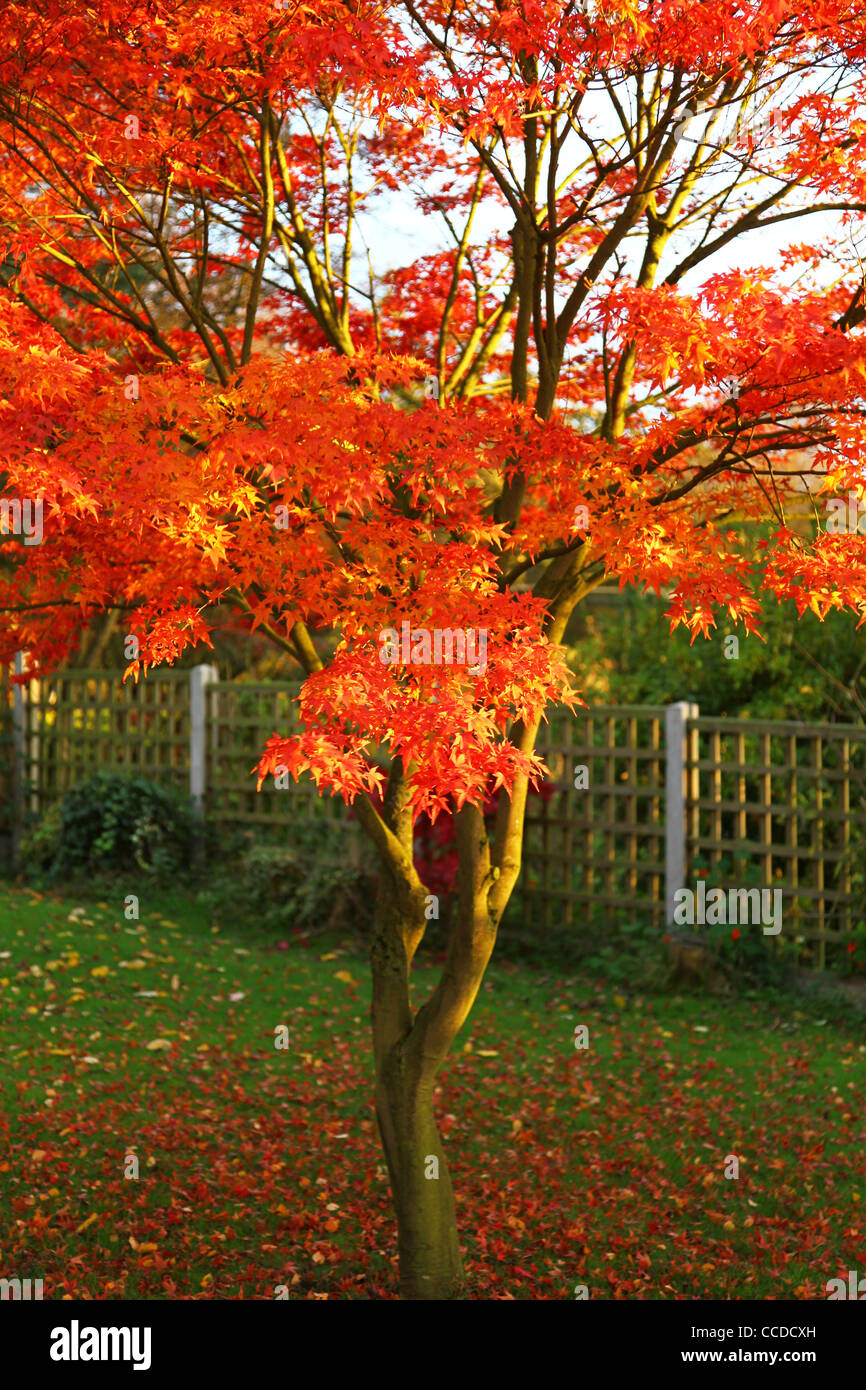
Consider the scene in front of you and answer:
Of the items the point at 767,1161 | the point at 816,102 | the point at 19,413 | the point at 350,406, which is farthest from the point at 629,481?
the point at 767,1161

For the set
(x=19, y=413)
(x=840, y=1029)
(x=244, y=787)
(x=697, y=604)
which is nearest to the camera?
(x=19, y=413)

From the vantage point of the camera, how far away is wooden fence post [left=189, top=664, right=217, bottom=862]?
33.3 ft

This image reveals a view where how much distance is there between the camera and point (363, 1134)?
5.61m

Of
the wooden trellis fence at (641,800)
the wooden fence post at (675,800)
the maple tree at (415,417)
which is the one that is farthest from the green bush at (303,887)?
the maple tree at (415,417)

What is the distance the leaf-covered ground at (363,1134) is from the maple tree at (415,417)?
629 mm

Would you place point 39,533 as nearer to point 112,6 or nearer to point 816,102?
point 112,6

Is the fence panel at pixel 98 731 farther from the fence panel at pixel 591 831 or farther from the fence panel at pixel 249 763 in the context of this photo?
the fence panel at pixel 591 831

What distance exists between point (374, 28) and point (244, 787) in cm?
679

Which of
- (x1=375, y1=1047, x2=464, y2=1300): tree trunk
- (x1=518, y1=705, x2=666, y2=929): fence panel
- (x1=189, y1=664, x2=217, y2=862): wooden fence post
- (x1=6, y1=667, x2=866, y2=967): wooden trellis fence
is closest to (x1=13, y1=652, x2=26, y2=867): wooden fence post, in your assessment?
(x1=6, y1=667, x2=866, y2=967): wooden trellis fence

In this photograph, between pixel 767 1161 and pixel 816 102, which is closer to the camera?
pixel 816 102

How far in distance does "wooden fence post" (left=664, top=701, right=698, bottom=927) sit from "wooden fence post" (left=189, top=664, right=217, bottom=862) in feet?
12.2

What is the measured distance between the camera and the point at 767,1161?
5289 millimetres

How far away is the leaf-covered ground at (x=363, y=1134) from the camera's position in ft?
14.5

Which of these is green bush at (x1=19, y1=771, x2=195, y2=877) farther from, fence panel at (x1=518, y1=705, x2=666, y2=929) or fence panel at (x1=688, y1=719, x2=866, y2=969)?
fence panel at (x1=688, y1=719, x2=866, y2=969)
